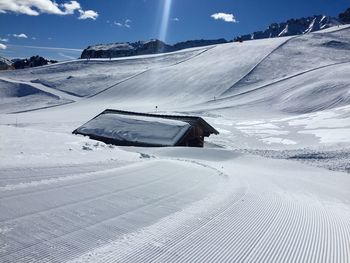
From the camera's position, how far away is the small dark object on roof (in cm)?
2036

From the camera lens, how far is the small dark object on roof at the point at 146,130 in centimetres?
2036

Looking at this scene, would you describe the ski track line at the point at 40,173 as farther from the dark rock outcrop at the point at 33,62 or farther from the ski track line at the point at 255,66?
the dark rock outcrop at the point at 33,62

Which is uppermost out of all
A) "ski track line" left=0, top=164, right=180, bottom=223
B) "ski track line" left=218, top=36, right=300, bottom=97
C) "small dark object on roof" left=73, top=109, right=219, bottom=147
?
"ski track line" left=218, top=36, right=300, bottom=97

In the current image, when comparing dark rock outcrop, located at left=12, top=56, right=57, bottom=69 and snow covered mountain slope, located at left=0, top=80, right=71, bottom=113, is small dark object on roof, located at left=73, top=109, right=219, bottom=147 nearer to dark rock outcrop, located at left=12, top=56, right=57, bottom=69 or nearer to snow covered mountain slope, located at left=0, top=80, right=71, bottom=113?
snow covered mountain slope, located at left=0, top=80, right=71, bottom=113

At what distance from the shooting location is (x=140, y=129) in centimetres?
2134

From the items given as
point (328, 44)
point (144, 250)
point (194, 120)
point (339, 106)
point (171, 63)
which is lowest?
point (144, 250)

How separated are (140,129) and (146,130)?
407 millimetres

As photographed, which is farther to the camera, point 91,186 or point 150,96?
point 150,96

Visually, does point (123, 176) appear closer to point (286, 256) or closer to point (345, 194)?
point (286, 256)

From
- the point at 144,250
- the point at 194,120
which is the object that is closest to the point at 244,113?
the point at 194,120

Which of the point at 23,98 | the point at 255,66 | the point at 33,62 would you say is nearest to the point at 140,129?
the point at 255,66

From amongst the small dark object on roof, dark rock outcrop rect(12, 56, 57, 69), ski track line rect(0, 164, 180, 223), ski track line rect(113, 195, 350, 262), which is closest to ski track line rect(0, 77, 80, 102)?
the small dark object on roof

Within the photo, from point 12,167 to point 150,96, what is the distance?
55.2 meters

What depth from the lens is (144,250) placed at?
14.1 feet
